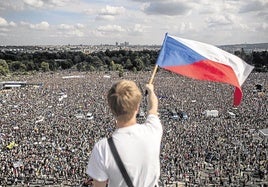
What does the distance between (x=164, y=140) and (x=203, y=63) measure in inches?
733

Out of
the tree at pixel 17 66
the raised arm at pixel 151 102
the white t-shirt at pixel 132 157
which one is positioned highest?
the raised arm at pixel 151 102

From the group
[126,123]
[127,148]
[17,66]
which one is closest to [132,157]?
[127,148]

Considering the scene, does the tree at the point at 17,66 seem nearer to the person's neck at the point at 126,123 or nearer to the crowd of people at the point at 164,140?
the crowd of people at the point at 164,140

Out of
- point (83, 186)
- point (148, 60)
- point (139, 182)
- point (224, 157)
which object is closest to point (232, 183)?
point (224, 157)

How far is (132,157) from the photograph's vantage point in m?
2.16

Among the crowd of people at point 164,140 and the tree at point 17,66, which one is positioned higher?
the crowd of people at point 164,140

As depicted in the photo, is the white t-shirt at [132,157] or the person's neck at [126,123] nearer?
the white t-shirt at [132,157]

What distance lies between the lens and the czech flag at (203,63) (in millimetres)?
4512

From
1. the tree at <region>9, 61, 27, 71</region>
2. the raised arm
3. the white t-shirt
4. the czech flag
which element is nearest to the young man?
the white t-shirt

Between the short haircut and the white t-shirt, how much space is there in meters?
0.09

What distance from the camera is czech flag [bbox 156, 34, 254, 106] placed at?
14.8 ft

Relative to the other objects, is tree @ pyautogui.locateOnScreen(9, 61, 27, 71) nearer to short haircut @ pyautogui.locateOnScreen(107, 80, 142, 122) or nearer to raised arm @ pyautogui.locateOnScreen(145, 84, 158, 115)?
raised arm @ pyautogui.locateOnScreen(145, 84, 158, 115)

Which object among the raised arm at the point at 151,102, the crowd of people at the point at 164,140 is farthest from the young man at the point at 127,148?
the crowd of people at the point at 164,140

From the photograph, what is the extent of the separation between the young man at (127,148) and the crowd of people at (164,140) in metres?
13.9
